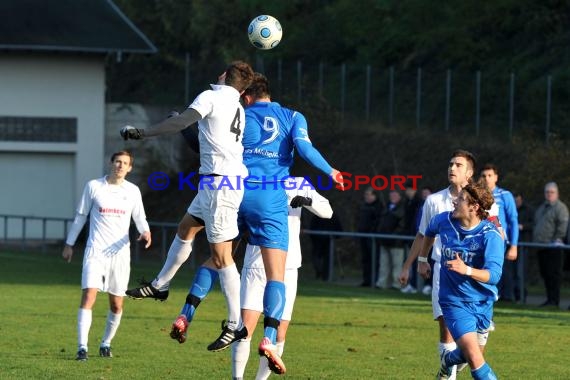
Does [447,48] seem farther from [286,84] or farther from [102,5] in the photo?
[102,5]

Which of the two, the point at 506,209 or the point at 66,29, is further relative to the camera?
the point at 66,29

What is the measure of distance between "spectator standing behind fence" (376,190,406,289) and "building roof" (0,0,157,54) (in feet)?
49.9

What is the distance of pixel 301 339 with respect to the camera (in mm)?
15984

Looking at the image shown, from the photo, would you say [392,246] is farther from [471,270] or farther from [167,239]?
[471,270]

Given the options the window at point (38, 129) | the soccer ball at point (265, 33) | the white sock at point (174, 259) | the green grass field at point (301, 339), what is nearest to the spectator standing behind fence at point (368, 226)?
the green grass field at point (301, 339)

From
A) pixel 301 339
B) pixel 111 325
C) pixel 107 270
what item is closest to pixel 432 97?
pixel 301 339

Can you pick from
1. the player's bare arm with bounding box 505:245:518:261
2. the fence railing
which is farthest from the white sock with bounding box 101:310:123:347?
the fence railing

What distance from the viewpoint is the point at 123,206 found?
14.1 meters

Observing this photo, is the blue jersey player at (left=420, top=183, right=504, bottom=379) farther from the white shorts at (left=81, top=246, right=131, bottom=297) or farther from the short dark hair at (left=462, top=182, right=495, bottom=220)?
the white shorts at (left=81, top=246, right=131, bottom=297)

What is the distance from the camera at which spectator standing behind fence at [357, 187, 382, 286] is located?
84.1 ft

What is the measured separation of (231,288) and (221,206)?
2.72 feet

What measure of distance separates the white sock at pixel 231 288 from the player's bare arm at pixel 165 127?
149cm

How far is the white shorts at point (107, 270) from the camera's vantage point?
13750 mm

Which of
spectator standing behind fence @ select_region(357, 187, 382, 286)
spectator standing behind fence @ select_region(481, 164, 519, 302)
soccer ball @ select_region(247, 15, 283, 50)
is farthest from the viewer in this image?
spectator standing behind fence @ select_region(357, 187, 382, 286)
